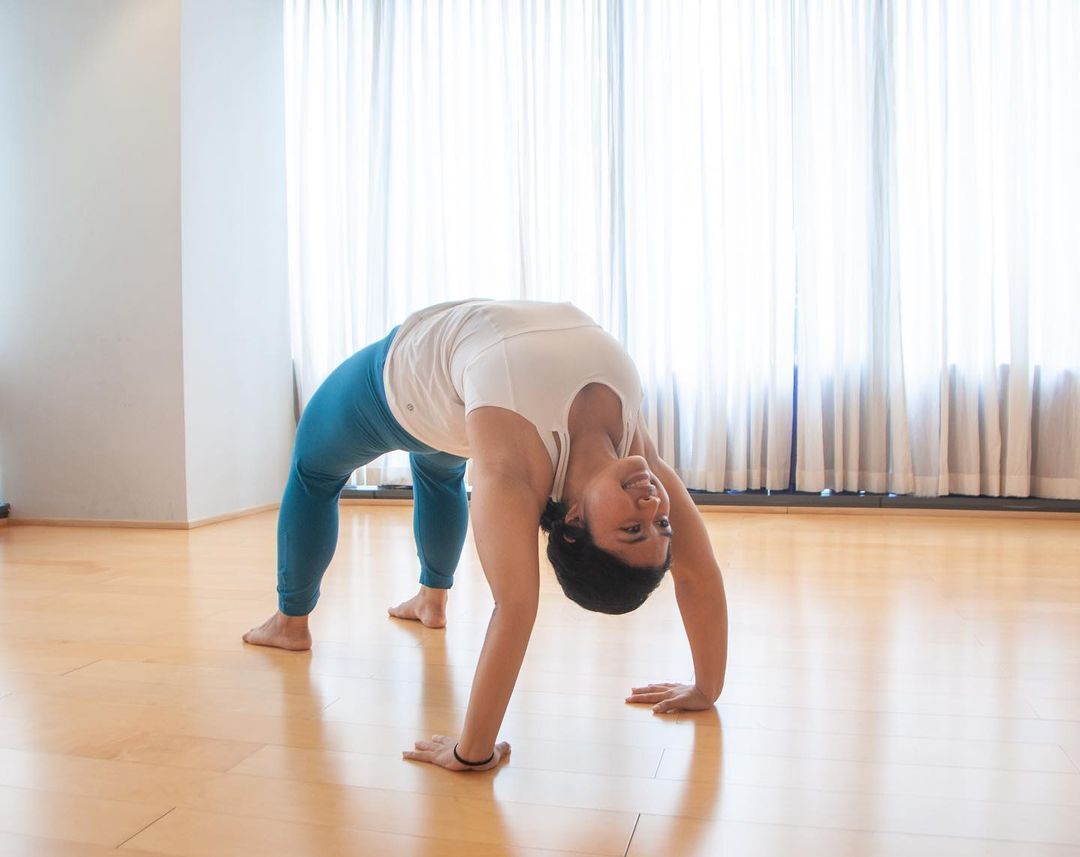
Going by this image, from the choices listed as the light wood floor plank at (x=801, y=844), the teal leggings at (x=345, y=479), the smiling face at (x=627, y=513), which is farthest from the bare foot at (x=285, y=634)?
the light wood floor plank at (x=801, y=844)

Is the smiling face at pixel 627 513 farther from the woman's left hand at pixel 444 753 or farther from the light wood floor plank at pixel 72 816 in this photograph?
the light wood floor plank at pixel 72 816

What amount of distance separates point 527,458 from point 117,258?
3156 mm

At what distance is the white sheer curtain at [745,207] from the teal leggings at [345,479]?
2.22 m

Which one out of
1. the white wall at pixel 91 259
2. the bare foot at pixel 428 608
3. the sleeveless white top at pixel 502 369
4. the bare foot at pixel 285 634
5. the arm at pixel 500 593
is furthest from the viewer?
the white wall at pixel 91 259

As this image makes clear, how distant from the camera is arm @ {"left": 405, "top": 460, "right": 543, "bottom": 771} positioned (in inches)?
55.3

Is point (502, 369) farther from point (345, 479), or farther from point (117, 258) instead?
point (117, 258)

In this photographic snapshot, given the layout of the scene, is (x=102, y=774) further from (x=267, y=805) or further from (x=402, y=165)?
(x=402, y=165)

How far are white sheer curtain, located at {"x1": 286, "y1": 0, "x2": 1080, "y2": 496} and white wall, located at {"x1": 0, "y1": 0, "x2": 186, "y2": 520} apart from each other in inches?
34.7

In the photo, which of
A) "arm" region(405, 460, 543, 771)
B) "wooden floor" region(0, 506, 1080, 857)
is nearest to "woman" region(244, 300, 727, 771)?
"arm" region(405, 460, 543, 771)

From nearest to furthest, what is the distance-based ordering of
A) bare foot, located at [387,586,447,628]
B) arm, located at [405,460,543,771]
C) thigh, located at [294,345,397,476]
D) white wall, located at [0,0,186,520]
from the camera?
arm, located at [405,460,543,771], thigh, located at [294,345,397,476], bare foot, located at [387,586,447,628], white wall, located at [0,0,186,520]

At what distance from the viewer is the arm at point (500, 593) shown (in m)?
1.41

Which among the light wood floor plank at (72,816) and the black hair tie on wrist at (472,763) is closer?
the light wood floor plank at (72,816)

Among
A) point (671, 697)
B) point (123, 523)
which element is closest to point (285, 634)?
point (671, 697)

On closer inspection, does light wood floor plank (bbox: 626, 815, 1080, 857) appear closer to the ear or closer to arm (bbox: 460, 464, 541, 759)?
arm (bbox: 460, 464, 541, 759)
